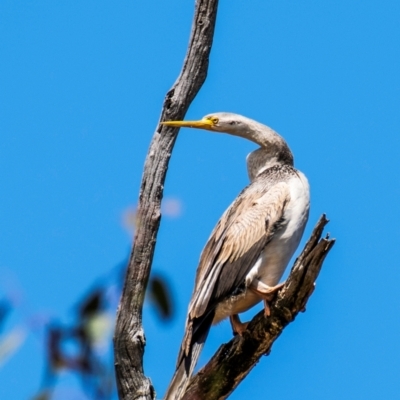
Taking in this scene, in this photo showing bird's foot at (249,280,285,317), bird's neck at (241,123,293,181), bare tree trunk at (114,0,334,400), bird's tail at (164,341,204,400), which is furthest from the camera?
bird's neck at (241,123,293,181)

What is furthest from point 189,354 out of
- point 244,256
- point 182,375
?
point 244,256

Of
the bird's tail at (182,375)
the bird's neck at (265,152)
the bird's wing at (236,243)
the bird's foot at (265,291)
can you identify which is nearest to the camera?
the bird's tail at (182,375)

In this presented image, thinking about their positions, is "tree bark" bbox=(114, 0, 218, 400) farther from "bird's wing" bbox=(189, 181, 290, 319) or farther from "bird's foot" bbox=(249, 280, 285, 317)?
"bird's foot" bbox=(249, 280, 285, 317)

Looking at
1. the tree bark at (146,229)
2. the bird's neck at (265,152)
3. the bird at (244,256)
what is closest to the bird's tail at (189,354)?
the bird at (244,256)

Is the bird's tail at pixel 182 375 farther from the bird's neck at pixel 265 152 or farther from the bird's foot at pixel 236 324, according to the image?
the bird's neck at pixel 265 152

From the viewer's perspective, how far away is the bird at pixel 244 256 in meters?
5.70

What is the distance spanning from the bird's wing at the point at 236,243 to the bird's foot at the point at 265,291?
121 mm

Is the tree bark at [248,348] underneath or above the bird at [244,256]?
underneath

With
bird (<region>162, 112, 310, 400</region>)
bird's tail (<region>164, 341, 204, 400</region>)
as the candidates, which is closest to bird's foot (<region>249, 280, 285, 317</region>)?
bird (<region>162, 112, 310, 400</region>)

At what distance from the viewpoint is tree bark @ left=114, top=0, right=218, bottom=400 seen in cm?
532

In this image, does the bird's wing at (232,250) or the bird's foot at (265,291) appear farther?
the bird's wing at (232,250)

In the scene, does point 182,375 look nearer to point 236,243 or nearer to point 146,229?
point 146,229

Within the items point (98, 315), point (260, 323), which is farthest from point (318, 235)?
point (98, 315)

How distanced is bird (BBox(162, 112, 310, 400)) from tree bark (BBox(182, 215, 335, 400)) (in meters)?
0.08
